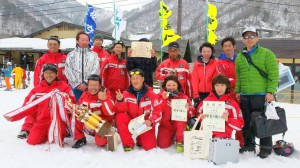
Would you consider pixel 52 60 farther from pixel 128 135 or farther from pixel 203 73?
pixel 203 73

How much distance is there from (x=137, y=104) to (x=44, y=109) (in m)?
1.62

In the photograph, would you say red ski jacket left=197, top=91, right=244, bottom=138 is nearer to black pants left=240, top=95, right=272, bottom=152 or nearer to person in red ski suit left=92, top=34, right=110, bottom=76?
black pants left=240, top=95, right=272, bottom=152

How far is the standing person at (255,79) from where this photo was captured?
4.45 m

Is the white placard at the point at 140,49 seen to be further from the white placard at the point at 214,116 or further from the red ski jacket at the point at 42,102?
the white placard at the point at 214,116

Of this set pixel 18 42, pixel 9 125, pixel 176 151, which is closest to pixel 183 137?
pixel 176 151

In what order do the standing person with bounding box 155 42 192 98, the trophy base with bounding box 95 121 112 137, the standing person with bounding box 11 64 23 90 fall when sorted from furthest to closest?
the standing person with bounding box 11 64 23 90, the standing person with bounding box 155 42 192 98, the trophy base with bounding box 95 121 112 137

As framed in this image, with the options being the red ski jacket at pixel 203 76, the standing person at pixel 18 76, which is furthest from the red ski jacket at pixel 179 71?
the standing person at pixel 18 76

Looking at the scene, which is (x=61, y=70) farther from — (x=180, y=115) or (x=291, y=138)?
(x=291, y=138)

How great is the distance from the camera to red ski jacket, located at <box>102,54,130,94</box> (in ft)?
19.1

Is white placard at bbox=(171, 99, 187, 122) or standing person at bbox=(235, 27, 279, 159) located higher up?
standing person at bbox=(235, 27, 279, 159)

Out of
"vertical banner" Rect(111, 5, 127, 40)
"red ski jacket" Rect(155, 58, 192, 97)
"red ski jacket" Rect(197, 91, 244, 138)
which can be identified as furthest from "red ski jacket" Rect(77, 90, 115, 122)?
"vertical banner" Rect(111, 5, 127, 40)

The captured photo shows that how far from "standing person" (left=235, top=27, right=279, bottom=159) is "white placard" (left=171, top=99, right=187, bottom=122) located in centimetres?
96

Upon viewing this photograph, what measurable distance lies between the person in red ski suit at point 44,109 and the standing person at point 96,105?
0.28 meters

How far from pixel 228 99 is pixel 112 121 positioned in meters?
2.01
